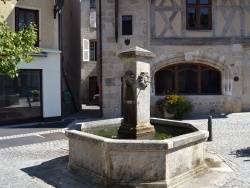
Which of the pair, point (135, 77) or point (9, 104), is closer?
point (135, 77)

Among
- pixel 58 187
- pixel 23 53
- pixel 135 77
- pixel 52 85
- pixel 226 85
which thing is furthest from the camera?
pixel 226 85

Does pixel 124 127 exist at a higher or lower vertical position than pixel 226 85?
lower

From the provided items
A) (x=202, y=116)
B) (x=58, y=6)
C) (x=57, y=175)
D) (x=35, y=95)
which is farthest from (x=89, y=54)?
(x=57, y=175)

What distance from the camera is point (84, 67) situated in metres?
21.9

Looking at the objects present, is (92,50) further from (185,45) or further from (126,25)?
(185,45)

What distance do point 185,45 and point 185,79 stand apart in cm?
151

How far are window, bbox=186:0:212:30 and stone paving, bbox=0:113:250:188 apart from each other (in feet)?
17.4

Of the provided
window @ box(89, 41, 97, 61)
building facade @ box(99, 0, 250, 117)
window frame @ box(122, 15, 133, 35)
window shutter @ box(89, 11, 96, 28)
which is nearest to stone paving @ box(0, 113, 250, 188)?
building facade @ box(99, 0, 250, 117)

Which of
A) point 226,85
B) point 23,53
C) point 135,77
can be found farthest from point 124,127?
point 226,85

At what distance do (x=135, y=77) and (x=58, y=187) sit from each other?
7.44 feet

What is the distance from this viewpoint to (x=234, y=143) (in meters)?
7.30

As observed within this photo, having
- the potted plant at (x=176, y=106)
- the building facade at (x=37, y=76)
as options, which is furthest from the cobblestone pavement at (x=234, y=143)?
the building facade at (x=37, y=76)

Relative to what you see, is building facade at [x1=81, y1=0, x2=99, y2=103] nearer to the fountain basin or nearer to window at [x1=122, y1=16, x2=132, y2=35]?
window at [x1=122, y1=16, x2=132, y2=35]

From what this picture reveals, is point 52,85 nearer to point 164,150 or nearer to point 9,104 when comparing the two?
point 9,104
